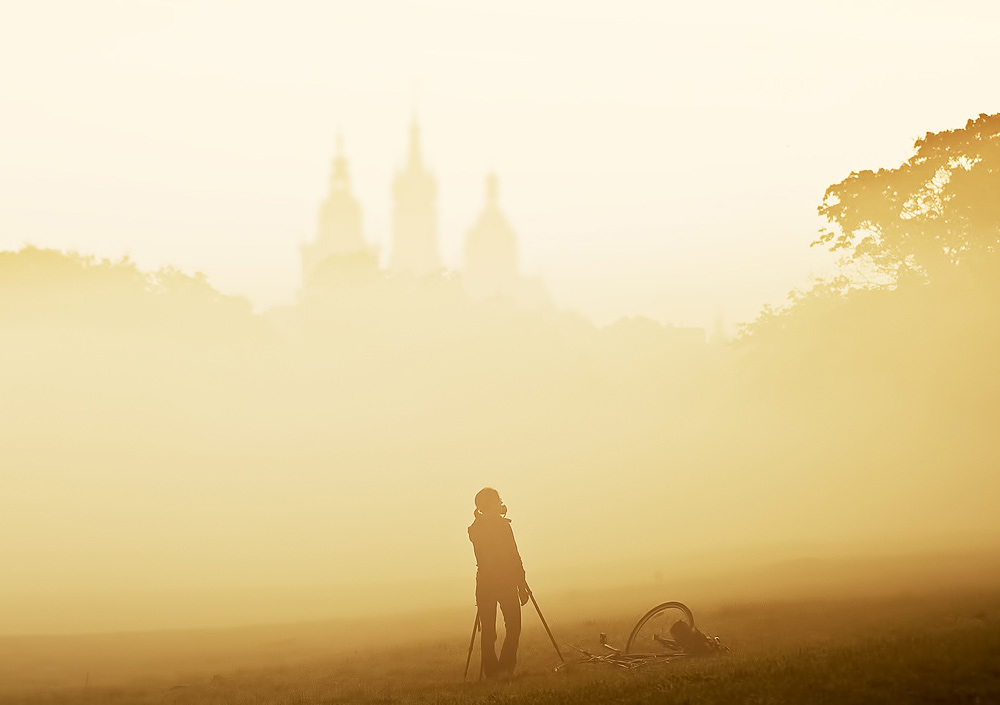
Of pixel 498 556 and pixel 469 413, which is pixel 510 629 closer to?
pixel 498 556

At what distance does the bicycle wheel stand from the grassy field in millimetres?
483

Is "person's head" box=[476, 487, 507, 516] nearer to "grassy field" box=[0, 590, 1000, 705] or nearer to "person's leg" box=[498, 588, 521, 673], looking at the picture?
"person's leg" box=[498, 588, 521, 673]

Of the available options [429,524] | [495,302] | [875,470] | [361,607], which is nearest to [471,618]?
[361,607]

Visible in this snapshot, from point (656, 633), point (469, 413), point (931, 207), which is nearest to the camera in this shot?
point (656, 633)

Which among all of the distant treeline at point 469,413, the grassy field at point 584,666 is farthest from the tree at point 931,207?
the grassy field at point 584,666

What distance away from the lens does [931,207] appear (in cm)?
3256

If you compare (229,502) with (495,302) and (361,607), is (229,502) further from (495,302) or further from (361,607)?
(495,302)

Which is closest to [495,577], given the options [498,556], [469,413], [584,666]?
[498,556]

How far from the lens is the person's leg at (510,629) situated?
14867mm

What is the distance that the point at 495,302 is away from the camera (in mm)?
99062

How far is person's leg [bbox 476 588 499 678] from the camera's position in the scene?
14.9 m

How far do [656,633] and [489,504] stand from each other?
435 centimetres

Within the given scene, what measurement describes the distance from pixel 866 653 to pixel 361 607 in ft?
62.6

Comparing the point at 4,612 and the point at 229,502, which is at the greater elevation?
the point at 229,502
